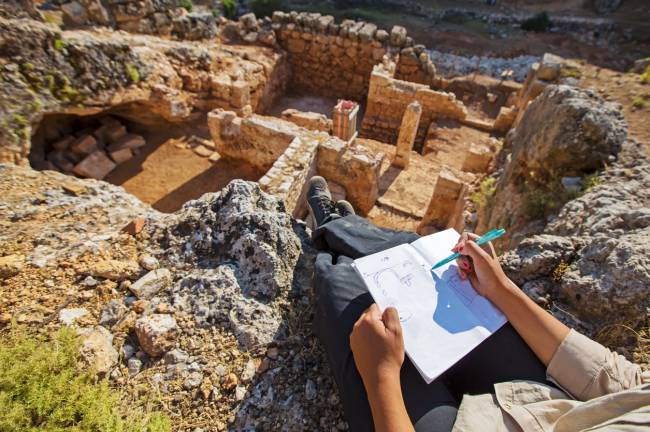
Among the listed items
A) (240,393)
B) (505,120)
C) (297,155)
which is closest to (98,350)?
(240,393)

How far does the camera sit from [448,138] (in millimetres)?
9734

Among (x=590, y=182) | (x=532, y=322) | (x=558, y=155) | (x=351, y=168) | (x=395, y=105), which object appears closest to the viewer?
(x=532, y=322)

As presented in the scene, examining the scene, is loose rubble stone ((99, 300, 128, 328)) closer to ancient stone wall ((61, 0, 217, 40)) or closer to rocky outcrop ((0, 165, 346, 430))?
rocky outcrop ((0, 165, 346, 430))

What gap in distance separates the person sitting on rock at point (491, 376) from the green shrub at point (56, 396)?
3.36 feet

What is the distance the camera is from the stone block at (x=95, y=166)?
6.39 metres

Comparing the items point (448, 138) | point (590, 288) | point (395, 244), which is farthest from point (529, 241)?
point (448, 138)

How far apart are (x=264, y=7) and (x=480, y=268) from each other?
1848cm

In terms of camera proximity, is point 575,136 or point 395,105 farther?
point 395,105

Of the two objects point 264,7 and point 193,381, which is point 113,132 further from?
point 264,7

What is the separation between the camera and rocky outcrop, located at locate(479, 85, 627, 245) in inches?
145

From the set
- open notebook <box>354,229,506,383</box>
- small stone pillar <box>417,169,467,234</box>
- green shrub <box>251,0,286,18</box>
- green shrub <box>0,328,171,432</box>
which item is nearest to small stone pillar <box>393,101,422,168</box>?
small stone pillar <box>417,169,467,234</box>

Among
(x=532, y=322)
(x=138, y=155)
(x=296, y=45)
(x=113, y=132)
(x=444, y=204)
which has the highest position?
(x=296, y=45)

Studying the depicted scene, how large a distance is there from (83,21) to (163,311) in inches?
389

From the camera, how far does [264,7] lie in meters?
16.1
